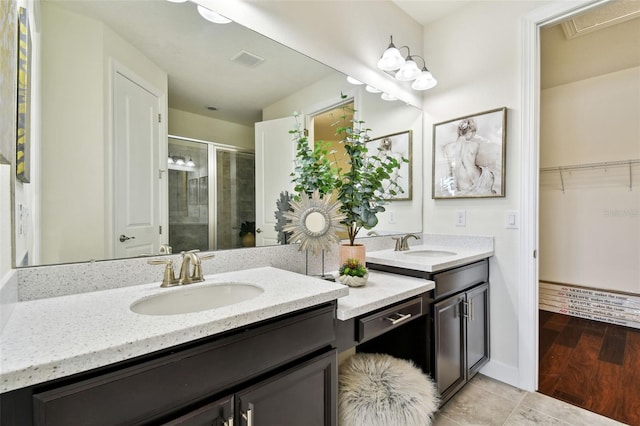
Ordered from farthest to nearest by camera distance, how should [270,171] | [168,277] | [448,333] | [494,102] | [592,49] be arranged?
[592,49]
[494,102]
[448,333]
[270,171]
[168,277]

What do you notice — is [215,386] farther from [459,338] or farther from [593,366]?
[593,366]

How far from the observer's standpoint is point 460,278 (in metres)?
1.77

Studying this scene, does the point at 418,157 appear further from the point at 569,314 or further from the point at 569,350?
the point at 569,314

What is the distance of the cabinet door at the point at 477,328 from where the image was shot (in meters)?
1.84

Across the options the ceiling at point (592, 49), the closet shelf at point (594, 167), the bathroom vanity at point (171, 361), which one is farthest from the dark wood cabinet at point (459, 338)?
the ceiling at point (592, 49)

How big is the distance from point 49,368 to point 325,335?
2.38 ft

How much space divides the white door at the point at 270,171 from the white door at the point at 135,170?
0.46 metres

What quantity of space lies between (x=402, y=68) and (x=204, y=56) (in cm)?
136

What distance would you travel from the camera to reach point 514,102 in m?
1.97

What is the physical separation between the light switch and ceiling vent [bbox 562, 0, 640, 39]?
1.49m

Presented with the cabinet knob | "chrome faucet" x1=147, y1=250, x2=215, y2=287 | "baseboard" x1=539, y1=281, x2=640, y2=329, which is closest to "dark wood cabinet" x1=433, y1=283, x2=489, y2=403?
the cabinet knob

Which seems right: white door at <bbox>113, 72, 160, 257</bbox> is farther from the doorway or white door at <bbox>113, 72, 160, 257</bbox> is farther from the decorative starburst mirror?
the doorway

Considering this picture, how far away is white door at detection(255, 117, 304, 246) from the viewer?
1497mm

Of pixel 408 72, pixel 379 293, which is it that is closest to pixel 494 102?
pixel 408 72
